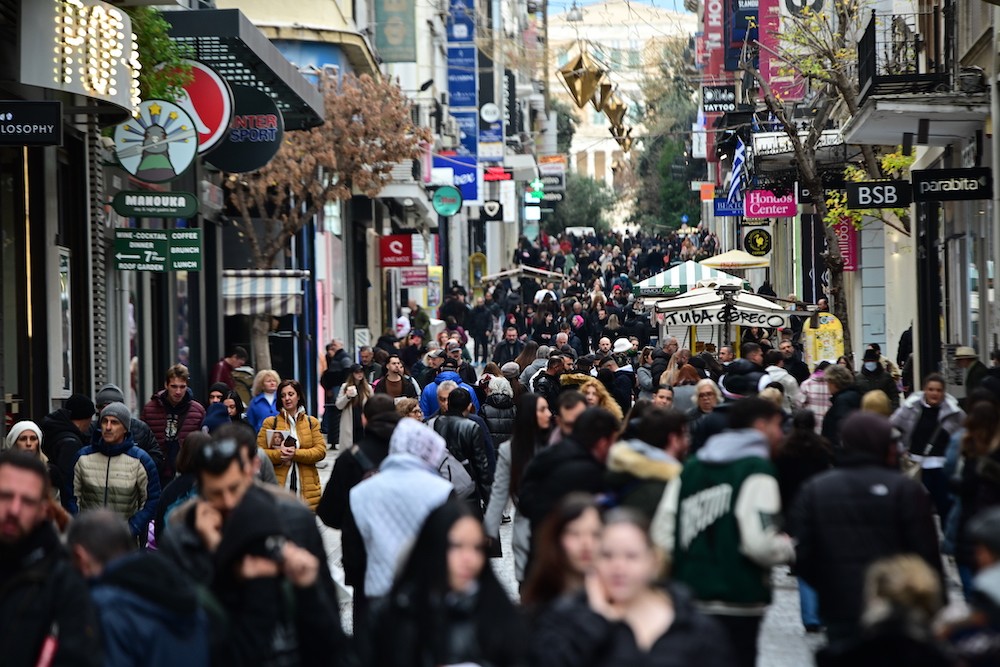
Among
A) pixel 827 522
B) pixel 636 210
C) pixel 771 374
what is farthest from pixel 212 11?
pixel 636 210

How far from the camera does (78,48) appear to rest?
15500mm

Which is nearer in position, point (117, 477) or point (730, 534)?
point (730, 534)

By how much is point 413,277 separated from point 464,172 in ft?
28.4

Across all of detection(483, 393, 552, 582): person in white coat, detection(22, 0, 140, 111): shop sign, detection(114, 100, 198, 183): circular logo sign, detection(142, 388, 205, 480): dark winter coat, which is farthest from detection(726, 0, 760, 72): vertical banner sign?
detection(483, 393, 552, 582): person in white coat

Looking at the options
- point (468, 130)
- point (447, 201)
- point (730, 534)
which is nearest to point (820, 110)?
point (730, 534)

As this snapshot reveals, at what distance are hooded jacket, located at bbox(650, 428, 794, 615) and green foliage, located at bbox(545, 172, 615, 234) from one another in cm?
9290

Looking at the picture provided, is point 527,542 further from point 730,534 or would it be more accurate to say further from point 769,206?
point 769,206

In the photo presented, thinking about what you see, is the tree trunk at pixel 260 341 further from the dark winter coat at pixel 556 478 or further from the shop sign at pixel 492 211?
the shop sign at pixel 492 211

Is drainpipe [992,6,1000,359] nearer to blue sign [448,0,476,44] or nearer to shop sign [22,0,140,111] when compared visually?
→ shop sign [22,0,140,111]

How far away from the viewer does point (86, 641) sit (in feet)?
19.3

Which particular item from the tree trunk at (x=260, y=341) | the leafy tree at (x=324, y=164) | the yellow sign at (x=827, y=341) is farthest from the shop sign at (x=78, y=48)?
the yellow sign at (x=827, y=341)

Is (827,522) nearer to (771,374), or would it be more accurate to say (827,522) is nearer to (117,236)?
(771,374)

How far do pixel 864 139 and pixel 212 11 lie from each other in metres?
8.09

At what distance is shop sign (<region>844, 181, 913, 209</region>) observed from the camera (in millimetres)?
19844
